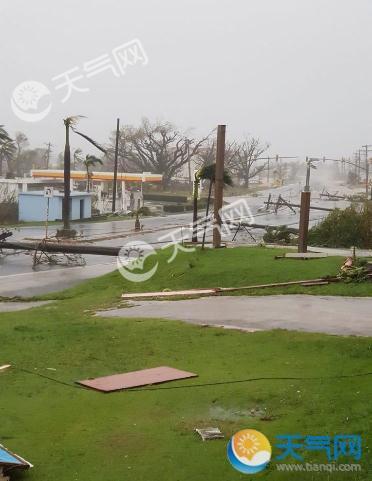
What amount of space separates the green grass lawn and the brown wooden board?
20 cm

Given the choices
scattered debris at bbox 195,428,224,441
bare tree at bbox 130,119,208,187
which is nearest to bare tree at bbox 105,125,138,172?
bare tree at bbox 130,119,208,187

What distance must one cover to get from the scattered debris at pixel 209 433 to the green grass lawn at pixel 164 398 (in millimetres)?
87

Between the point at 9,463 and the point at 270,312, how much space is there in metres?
8.93

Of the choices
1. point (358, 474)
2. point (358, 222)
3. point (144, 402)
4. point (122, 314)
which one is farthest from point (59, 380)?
point (358, 222)

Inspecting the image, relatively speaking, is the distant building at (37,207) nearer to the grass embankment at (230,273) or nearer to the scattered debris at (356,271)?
the grass embankment at (230,273)

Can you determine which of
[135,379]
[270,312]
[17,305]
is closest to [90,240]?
[17,305]

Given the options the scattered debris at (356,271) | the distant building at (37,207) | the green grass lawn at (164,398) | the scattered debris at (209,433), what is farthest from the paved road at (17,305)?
the distant building at (37,207)

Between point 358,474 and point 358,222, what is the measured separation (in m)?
24.9

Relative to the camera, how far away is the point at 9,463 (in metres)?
5.76

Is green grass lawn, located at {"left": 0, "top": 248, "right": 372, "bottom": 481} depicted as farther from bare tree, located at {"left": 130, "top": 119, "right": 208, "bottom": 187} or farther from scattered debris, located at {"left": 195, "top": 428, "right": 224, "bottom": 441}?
bare tree, located at {"left": 130, "top": 119, "right": 208, "bottom": 187}

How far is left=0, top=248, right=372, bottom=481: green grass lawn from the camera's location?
6.09 meters

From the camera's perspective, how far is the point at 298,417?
6887mm

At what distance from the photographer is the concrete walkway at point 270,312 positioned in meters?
12.4

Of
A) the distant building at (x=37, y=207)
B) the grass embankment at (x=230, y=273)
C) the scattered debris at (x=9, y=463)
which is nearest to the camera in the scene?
the scattered debris at (x=9, y=463)
